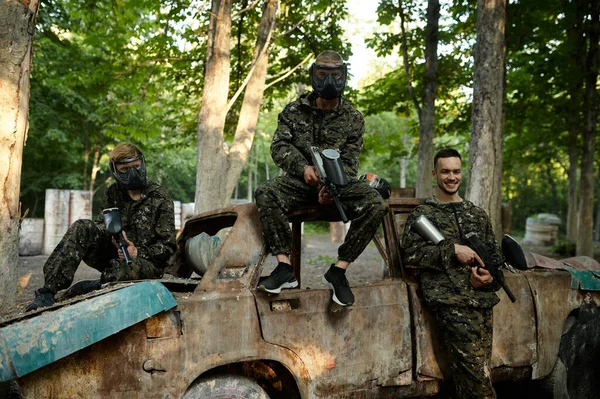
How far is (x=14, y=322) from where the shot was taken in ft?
9.01

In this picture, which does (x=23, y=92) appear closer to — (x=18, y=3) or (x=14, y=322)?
(x=18, y=3)

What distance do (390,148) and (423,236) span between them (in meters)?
11.8

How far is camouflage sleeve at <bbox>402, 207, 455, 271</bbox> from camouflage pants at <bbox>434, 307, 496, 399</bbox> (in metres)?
0.31

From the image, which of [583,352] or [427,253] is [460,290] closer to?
[427,253]

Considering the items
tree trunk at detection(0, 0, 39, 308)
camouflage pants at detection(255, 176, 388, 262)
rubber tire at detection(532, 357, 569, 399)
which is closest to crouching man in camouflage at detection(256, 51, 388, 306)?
camouflage pants at detection(255, 176, 388, 262)

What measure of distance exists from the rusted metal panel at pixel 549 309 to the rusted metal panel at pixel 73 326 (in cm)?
279

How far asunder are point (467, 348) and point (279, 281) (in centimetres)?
136

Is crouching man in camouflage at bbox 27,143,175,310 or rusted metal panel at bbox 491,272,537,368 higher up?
crouching man in camouflage at bbox 27,143,175,310

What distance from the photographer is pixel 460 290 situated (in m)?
3.59

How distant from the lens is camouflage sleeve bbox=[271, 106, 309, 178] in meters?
3.76

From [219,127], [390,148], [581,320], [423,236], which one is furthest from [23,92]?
[390,148]

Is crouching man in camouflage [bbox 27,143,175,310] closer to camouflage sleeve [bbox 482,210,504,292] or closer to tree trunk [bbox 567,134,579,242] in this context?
camouflage sleeve [bbox 482,210,504,292]

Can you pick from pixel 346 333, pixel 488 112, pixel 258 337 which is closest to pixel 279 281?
pixel 258 337

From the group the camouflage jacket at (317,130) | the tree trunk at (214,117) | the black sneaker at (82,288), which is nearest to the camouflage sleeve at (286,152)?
the camouflage jacket at (317,130)
